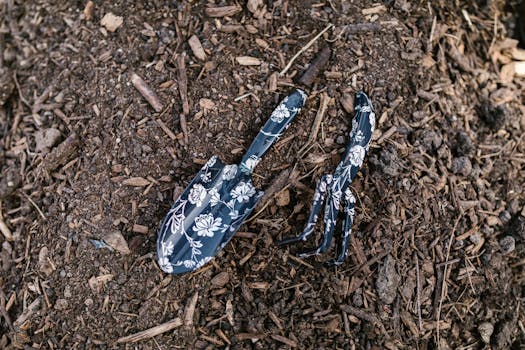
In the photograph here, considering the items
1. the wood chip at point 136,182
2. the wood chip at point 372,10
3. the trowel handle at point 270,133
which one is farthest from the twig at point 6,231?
the wood chip at point 372,10

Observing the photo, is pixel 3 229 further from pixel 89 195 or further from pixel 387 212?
pixel 387 212

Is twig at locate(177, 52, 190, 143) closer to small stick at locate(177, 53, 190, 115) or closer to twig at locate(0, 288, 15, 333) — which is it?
small stick at locate(177, 53, 190, 115)

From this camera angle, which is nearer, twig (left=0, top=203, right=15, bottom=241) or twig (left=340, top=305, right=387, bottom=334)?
twig (left=340, top=305, right=387, bottom=334)

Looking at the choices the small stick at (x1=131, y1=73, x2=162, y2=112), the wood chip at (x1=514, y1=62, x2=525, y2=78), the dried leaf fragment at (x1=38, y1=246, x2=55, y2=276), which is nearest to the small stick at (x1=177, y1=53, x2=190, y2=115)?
the small stick at (x1=131, y1=73, x2=162, y2=112)

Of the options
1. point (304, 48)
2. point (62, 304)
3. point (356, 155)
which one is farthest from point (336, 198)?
point (62, 304)

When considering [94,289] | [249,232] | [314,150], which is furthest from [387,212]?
[94,289]
